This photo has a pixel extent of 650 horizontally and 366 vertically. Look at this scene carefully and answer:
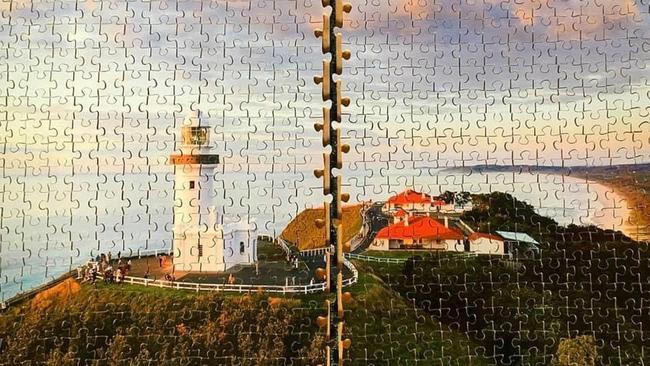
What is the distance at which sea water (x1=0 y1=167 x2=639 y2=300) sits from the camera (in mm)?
3838

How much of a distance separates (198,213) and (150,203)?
1.06 feet

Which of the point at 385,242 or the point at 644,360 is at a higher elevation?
the point at 385,242

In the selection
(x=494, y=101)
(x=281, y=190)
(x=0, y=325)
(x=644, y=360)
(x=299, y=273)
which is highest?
(x=494, y=101)

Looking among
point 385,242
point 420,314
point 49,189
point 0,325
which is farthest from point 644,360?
point 0,325

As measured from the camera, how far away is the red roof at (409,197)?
4031 millimetres

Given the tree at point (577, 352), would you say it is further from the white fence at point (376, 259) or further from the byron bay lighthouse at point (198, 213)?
the byron bay lighthouse at point (198, 213)

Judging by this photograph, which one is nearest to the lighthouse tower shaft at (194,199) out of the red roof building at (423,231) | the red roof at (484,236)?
the red roof building at (423,231)

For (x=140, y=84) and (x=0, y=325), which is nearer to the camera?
(x=140, y=84)

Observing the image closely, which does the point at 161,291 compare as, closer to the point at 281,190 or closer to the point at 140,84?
the point at 281,190

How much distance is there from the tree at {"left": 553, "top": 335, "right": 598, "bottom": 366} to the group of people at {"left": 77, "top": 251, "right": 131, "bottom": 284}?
2.98 m

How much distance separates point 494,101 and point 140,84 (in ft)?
7.55

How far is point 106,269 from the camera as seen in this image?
13.5 feet

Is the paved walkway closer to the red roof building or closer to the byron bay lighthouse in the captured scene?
the byron bay lighthouse

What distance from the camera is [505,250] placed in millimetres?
4250
